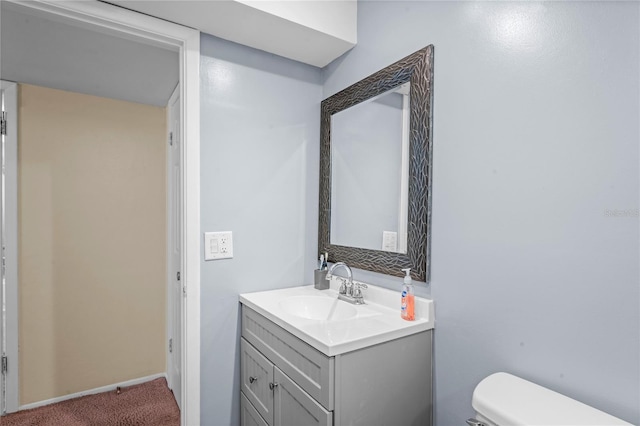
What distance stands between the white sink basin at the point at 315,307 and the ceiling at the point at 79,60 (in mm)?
1485

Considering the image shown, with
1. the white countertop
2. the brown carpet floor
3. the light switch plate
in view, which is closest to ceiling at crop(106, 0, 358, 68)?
the light switch plate

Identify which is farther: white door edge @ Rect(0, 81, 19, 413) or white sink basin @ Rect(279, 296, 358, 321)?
white door edge @ Rect(0, 81, 19, 413)

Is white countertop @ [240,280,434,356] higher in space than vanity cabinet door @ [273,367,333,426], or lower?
higher

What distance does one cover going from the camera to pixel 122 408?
2.23 metres

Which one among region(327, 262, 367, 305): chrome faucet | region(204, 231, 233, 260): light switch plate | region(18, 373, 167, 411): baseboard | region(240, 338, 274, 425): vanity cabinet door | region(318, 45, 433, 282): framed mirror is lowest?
region(18, 373, 167, 411): baseboard

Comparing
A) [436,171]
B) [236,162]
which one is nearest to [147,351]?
[236,162]

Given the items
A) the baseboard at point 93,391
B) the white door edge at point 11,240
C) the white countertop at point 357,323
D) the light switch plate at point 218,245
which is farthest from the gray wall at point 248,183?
the white door edge at point 11,240

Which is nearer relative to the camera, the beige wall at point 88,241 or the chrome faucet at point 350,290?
the chrome faucet at point 350,290

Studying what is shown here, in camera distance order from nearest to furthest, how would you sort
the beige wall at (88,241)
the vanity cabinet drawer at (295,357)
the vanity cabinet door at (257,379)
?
the vanity cabinet drawer at (295,357)
the vanity cabinet door at (257,379)
the beige wall at (88,241)

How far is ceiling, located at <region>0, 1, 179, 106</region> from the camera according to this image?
63.0 inches

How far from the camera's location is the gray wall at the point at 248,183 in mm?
1636

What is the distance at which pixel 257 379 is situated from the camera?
4.97ft

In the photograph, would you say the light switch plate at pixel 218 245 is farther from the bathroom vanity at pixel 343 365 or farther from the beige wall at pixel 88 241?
the beige wall at pixel 88 241

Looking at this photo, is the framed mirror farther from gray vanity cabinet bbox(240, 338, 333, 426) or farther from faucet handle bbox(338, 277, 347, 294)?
gray vanity cabinet bbox(240, 338, 333, 426)
